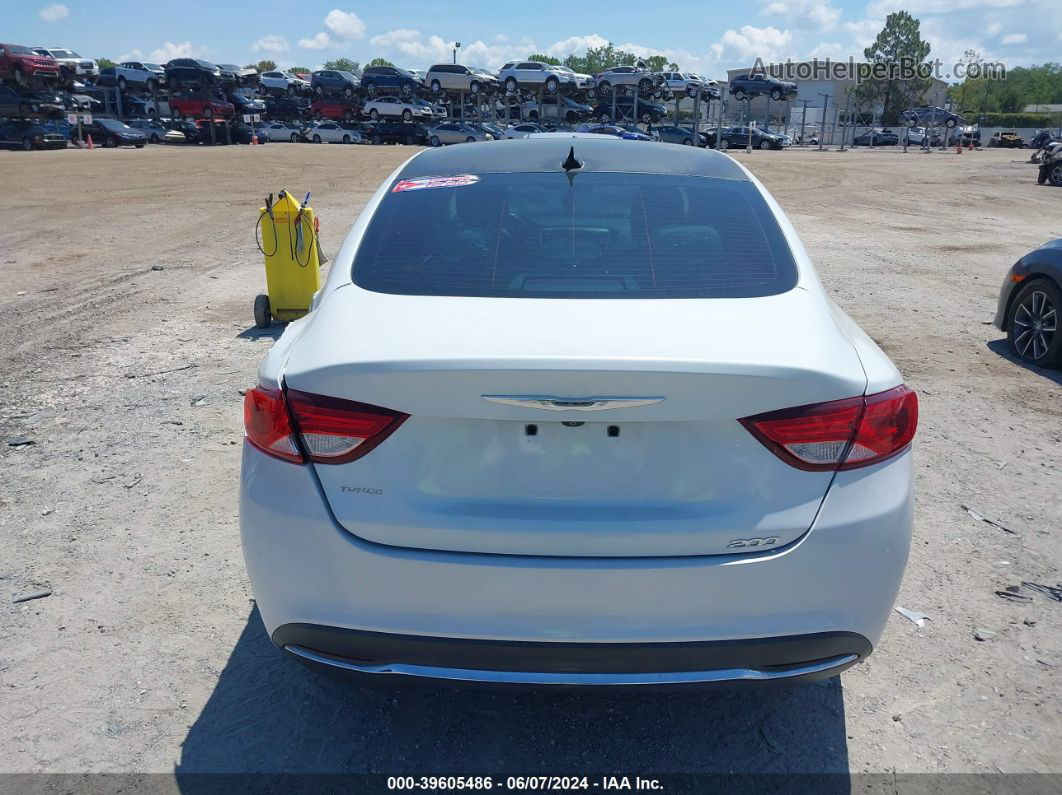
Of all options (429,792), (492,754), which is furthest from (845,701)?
(429,792)

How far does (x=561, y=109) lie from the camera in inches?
2089

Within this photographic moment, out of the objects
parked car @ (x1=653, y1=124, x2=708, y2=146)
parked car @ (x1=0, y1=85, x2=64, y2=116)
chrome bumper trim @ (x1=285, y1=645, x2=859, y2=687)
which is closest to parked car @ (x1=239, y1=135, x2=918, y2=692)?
chrome bumper trim @ (x1=285, y1=645, x2=859, y2=687)

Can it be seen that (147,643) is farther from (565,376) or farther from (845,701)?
(845,701)

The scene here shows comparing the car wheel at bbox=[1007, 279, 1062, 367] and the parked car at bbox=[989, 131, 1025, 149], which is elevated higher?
the parked car at bbox=[989, 131, 1025, 149]

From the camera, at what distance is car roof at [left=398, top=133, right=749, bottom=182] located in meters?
3.37

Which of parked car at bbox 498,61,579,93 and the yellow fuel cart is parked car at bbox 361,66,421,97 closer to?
parked car at bbox 498,61,579,93

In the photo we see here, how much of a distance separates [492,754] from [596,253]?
165 centimetres

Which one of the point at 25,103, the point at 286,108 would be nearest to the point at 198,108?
the point at 25,103

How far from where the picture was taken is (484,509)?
7.13 ft

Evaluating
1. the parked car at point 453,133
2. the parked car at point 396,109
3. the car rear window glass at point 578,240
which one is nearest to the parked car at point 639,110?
the parked car at point 453,133

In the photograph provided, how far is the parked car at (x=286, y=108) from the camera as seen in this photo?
184ft

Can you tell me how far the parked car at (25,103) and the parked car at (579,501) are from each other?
40.8 m

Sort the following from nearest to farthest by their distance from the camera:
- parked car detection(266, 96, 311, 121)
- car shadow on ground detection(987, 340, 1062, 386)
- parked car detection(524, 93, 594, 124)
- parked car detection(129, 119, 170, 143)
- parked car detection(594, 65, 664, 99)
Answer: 1. car shadow on ground detection(987, 340, 1062, 386)
2. parked car detection(129, 119, 170, 143)
3. parked car detection(594, 65, 664, 99)
4. parked car detection(524, 93, 594, 124)
5. parked car detection(266, 96, 311, 121)

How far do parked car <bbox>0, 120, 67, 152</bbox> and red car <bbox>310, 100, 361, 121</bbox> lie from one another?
21.3m
